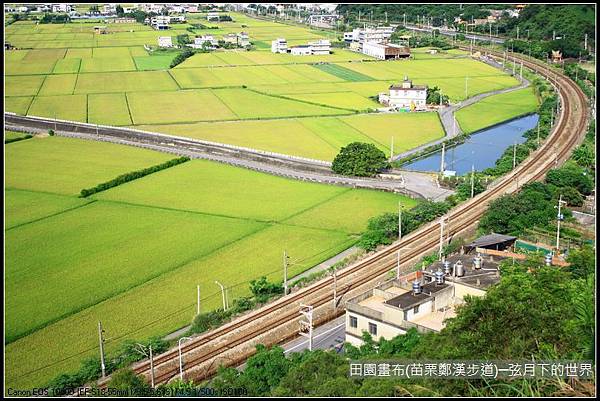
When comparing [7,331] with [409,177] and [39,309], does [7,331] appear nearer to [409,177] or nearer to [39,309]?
[39,309]

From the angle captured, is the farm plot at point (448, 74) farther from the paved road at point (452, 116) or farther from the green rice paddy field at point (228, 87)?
the paved road at point (452, 116)

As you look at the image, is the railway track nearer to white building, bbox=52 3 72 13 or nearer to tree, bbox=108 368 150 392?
tree, bbox=108 368 150 392

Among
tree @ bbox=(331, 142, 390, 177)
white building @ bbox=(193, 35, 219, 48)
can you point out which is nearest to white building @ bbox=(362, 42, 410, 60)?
white building @ bbox=(193, 35, 219, 48)

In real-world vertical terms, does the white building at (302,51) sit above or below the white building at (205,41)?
below

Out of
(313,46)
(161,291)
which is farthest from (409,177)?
(313,46)

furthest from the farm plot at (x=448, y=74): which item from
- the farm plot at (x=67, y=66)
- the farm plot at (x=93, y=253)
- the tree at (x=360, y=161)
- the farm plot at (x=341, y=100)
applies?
the farm plot at (x=93, y=253)

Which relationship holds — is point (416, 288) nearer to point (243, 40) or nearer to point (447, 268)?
point (447, 268)
